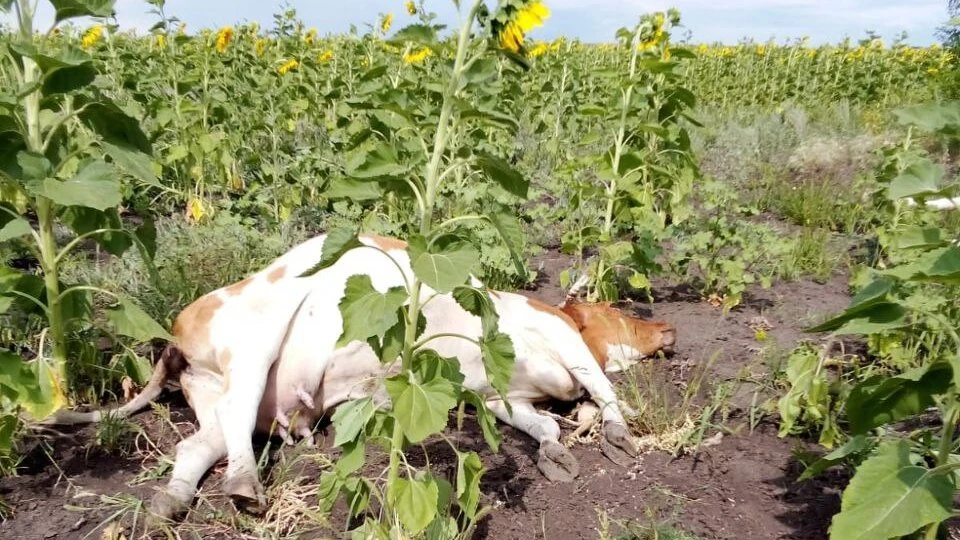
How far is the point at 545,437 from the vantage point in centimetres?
362

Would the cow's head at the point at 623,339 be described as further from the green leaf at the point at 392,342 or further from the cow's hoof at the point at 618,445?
the green leaf at the point at 392,342

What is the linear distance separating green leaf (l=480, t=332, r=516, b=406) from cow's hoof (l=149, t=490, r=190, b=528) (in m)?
1.36

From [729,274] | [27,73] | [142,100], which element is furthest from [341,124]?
[27,73]

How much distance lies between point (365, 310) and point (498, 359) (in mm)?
442

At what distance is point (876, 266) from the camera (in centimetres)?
591

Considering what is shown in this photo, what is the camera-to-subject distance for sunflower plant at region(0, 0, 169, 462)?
275 centimetres

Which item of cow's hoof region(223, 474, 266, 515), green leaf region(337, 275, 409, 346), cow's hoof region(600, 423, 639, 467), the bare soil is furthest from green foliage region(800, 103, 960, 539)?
cow's hoof region(223, 474, 266, 515)

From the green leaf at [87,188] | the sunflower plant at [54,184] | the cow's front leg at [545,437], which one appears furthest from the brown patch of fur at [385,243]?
the green leaf at [87,188]

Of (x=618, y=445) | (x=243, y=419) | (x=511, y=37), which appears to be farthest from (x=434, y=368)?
(x=618, y=445)

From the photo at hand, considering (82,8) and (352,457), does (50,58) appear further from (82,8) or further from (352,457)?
(352,457)

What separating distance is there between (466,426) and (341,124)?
4017mm

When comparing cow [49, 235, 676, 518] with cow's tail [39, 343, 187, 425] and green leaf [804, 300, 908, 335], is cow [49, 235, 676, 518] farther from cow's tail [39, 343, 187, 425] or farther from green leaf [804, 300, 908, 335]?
green leaf [804, 300, 908, 335]

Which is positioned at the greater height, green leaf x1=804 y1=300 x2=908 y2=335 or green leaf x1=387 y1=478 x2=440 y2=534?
green leaf x1=804 y1=300 x2=908 y2=335

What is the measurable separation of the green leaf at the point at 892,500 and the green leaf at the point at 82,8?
2984 millimetres
